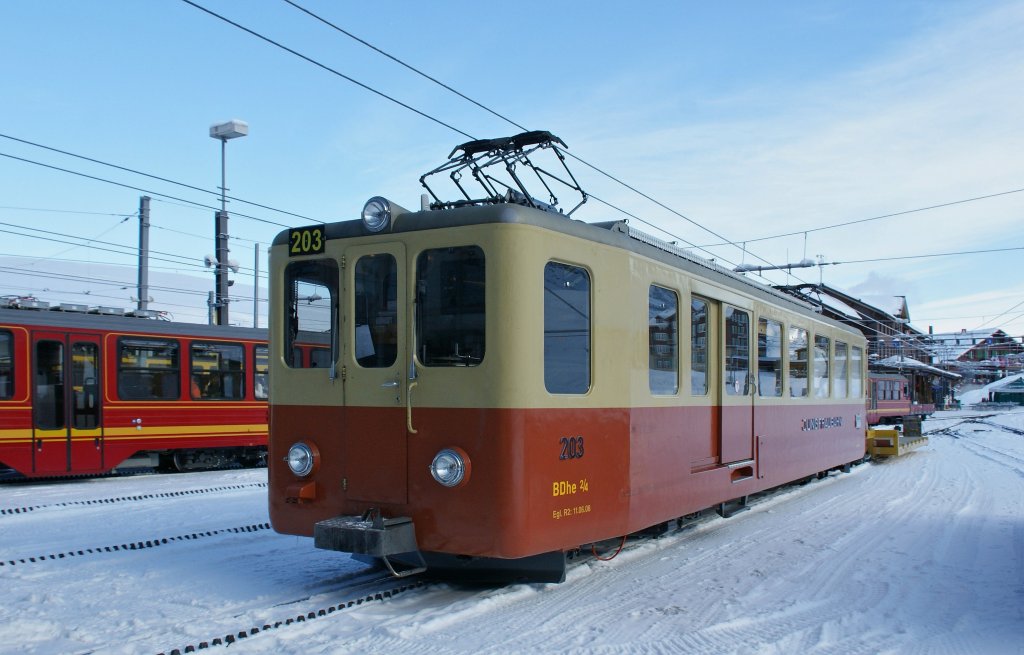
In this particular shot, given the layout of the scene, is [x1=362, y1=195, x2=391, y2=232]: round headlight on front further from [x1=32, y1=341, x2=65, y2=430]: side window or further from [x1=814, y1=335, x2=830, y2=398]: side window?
[x1=32, y1=341, x2=65, y2=430]: side window

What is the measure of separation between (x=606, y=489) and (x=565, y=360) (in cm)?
102

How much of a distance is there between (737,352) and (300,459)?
4515 millimetres

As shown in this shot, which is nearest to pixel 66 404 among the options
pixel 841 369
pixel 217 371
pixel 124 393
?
pixel 124 393

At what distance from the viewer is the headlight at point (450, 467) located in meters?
5.32

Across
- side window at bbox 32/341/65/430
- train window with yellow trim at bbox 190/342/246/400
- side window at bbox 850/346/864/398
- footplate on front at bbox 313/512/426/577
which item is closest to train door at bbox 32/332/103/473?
side window at bbox 32/341/65/430

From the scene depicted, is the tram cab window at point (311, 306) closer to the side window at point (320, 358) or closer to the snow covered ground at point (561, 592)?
the side window at point (320, 358)

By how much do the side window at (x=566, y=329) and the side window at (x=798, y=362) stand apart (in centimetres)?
517

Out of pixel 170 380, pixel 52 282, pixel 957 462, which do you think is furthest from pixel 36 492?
pixel 52 282

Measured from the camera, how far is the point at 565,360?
18.6 ft

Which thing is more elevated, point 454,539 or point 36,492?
point 454,539

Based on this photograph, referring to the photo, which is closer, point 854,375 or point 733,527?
A: point 733,527

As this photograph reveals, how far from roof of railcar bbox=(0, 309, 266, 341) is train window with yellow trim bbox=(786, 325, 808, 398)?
32.4 feet

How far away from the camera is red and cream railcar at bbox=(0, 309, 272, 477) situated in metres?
12.5

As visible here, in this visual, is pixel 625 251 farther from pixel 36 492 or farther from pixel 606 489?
pixel 36 492
